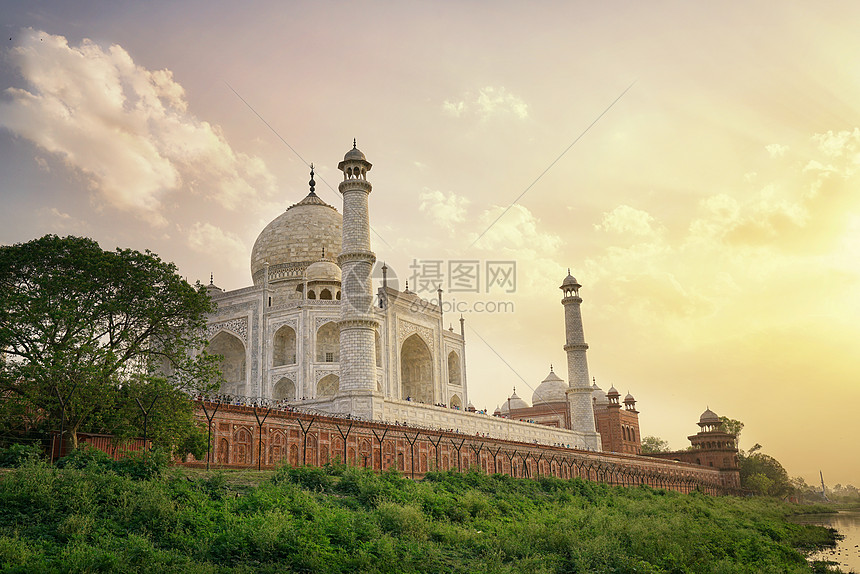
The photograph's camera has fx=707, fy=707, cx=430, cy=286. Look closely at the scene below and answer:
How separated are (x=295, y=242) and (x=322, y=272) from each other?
15.4 ft

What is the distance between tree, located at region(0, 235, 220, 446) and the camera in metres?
15.5

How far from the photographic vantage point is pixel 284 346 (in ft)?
124

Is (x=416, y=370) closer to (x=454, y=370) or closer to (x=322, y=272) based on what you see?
(x=454, y=370)

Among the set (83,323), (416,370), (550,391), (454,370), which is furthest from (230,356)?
(550,391)

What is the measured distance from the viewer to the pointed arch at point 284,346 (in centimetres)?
3703

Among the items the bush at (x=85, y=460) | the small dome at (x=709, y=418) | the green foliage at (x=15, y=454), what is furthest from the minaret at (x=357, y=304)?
the small dome at (x=709, y=418)

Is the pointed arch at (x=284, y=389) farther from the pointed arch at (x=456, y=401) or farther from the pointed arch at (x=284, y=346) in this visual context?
the pointed arch at (x=456, y=401)

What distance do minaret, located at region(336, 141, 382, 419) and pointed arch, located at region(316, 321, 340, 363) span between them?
8.36m

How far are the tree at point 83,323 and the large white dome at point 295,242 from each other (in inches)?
850

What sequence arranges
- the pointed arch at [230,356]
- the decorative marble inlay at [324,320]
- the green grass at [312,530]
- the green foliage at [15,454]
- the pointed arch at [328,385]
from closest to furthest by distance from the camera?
the green grass at [312,530] → the green foliage at [15,454] → the pointed arch at [328,385] → the decorative marble inlay at [324,320] → the pointed arch at [230,356]

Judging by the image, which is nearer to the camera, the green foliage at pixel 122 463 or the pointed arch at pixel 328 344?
the green foliage at pixel 122 463

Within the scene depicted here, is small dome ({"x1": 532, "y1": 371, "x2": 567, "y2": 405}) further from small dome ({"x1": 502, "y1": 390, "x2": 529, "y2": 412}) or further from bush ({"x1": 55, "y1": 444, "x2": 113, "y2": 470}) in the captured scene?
bush ({"x1": 55, "y1": 444, "x2": 113, "y2": 470})

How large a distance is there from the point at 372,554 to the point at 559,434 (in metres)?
33.2

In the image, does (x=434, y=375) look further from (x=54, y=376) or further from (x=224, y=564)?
(x=224, y=564)
